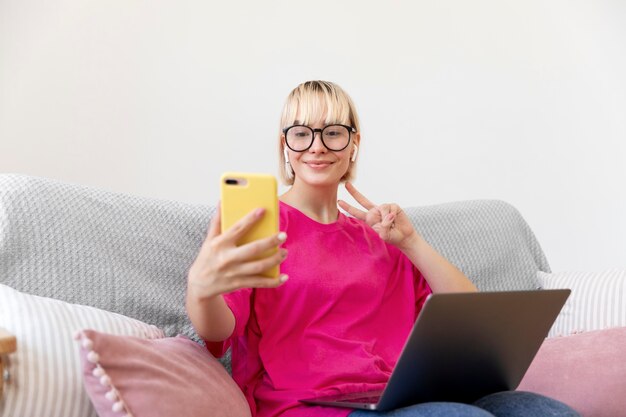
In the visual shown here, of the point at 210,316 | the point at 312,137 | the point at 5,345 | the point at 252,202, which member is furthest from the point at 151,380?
the point at 312,137

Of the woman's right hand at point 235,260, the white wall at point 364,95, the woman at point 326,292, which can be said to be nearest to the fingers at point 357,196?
the woman at point 326,292

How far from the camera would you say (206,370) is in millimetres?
1511

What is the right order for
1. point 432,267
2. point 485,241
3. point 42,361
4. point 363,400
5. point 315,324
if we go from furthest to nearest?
point 485,241 < point 432,267 < point 315,324 < point 363,400 < point 42,361

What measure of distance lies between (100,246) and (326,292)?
0.48m

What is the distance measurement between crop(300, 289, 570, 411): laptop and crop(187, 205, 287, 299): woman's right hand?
9.8 inches

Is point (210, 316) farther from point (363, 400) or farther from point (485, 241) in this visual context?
point (485, 241)

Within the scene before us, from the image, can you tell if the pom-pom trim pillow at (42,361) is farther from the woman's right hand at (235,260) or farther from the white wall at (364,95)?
the white wall at (364,95)

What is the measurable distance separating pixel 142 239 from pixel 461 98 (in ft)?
5.36

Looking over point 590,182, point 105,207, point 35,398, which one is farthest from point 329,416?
point 590,182

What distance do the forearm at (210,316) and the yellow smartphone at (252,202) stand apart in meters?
0.15

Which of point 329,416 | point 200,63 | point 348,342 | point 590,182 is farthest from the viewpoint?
point 590,182

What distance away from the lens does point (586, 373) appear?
1.82m

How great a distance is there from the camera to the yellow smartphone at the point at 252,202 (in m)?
1.21

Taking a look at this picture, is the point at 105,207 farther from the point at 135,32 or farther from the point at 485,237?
the point at 485,237
